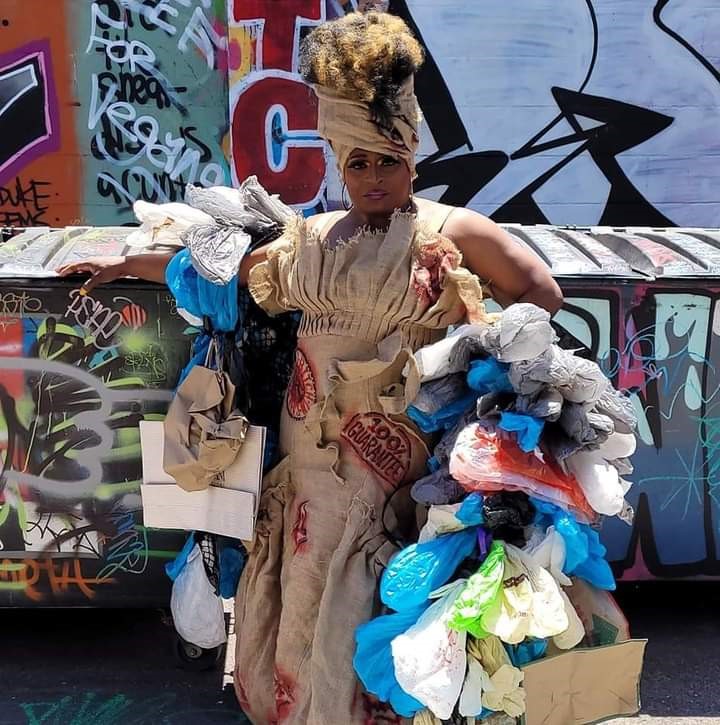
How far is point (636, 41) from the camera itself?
7.20m

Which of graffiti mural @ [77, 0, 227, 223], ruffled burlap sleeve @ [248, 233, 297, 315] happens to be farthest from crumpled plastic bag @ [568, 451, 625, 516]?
graffiti mural @ [77, 0, 227, 223]

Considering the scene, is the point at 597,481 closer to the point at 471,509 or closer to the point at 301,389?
the point at 471,509

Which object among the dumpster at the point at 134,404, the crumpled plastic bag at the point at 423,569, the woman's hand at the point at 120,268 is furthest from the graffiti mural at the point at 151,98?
the crumpled plastic bag at the point at 423,569

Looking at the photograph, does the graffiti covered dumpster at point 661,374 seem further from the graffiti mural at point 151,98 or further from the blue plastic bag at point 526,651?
the graffiti mural at point 151,98

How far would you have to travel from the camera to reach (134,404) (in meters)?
3.04

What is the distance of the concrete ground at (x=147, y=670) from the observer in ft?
9.99

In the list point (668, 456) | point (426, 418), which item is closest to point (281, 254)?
point (426, 418)

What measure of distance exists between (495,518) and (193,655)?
4.94 ft

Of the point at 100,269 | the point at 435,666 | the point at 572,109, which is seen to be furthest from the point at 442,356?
the point at 572,109

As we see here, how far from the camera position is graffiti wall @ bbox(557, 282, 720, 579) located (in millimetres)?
3131

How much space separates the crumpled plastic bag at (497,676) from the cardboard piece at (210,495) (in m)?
0.74

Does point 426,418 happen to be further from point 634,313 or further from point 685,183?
point 685,183

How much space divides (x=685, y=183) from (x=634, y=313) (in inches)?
188

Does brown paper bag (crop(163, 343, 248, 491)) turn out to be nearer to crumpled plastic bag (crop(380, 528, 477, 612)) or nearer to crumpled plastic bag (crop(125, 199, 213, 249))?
crumpled plastic bag (crop(125, 199, 213, 249))
